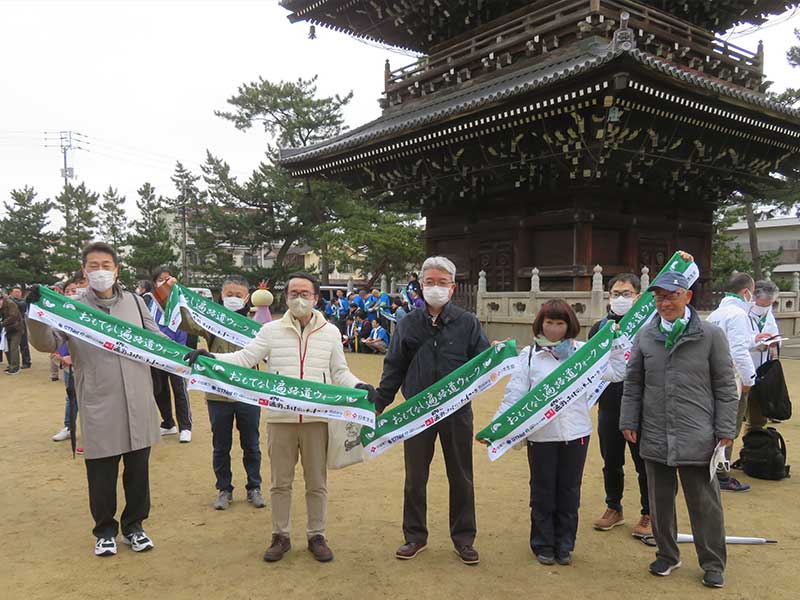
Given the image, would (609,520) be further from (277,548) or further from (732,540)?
(277,548)

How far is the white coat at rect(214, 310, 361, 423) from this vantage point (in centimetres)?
375

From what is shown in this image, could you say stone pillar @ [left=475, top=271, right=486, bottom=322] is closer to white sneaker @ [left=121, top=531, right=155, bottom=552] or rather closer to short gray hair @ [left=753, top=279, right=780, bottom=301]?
short gray hair @ [left=753, top=279, right=780, bottom=301]

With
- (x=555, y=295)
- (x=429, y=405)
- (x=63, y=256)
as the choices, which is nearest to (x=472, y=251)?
(x=555, y=295)

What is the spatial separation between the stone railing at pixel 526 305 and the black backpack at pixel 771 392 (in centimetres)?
647

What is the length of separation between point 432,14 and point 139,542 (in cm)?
1504

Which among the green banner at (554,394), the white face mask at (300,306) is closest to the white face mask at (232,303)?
the white face mask at (300,306)

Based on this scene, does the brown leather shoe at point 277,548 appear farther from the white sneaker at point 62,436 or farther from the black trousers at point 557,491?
the white sneaker at point 62,436

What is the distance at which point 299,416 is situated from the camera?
364 cm

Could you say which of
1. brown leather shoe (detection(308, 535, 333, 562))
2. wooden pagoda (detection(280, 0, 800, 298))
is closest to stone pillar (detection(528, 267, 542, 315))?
wooden pagoda (detection(280, 0, 800, 298))

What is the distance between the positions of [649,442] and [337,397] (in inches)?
78.6

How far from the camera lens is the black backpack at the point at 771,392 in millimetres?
5309

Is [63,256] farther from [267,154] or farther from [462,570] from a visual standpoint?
[462,570]

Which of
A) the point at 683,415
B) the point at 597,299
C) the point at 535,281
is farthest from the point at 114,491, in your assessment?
the point at 535,281

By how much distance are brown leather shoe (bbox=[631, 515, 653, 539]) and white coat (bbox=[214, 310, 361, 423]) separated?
2335mm
